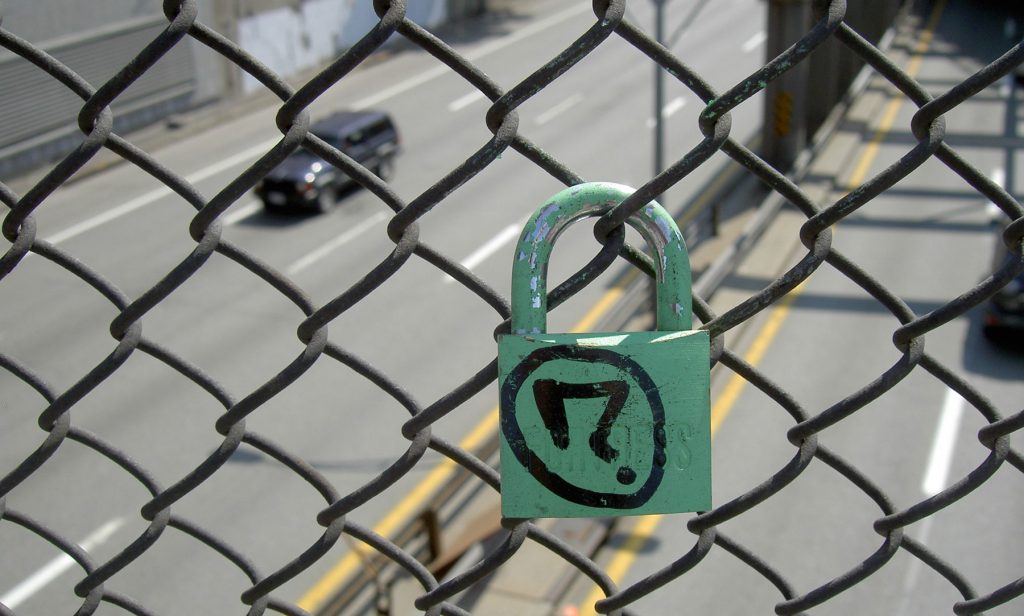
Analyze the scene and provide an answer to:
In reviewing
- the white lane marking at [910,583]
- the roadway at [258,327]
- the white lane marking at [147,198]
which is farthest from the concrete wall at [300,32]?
the white lane marking at [910,583]

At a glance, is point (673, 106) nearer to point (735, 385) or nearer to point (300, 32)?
point (300, 32)

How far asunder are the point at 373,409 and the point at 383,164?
29.5 ft

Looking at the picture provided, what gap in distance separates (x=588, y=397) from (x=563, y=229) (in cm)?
26

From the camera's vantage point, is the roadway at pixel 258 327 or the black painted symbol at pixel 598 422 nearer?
the black painted symbol at pixel 598 422

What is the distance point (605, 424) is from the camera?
1.57 meters

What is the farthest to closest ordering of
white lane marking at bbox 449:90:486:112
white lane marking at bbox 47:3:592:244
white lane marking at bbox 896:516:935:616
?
white lane marking at bbox 449:90:486:112 < white lane marking at bbox 47:3:592:244 < white lane marking at bbox 896:516:935:616

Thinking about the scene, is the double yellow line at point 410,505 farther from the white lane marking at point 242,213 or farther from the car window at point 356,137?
the white lane marking at point 242,213

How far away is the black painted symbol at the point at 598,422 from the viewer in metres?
1.54

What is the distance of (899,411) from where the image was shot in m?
12.9

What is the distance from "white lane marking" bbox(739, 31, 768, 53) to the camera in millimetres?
33031

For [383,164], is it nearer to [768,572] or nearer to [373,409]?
[373,409]

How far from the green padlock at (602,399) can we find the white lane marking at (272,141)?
490 inches

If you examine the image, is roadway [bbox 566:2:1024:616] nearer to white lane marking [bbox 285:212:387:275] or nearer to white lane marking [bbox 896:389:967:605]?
white lane marking [bbox 896:389:967:605]

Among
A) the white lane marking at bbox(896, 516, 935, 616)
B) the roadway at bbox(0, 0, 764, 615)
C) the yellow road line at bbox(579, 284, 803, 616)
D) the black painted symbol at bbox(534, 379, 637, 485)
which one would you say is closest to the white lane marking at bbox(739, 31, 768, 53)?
the roadway at bbox(0, 0, 764, 615)
